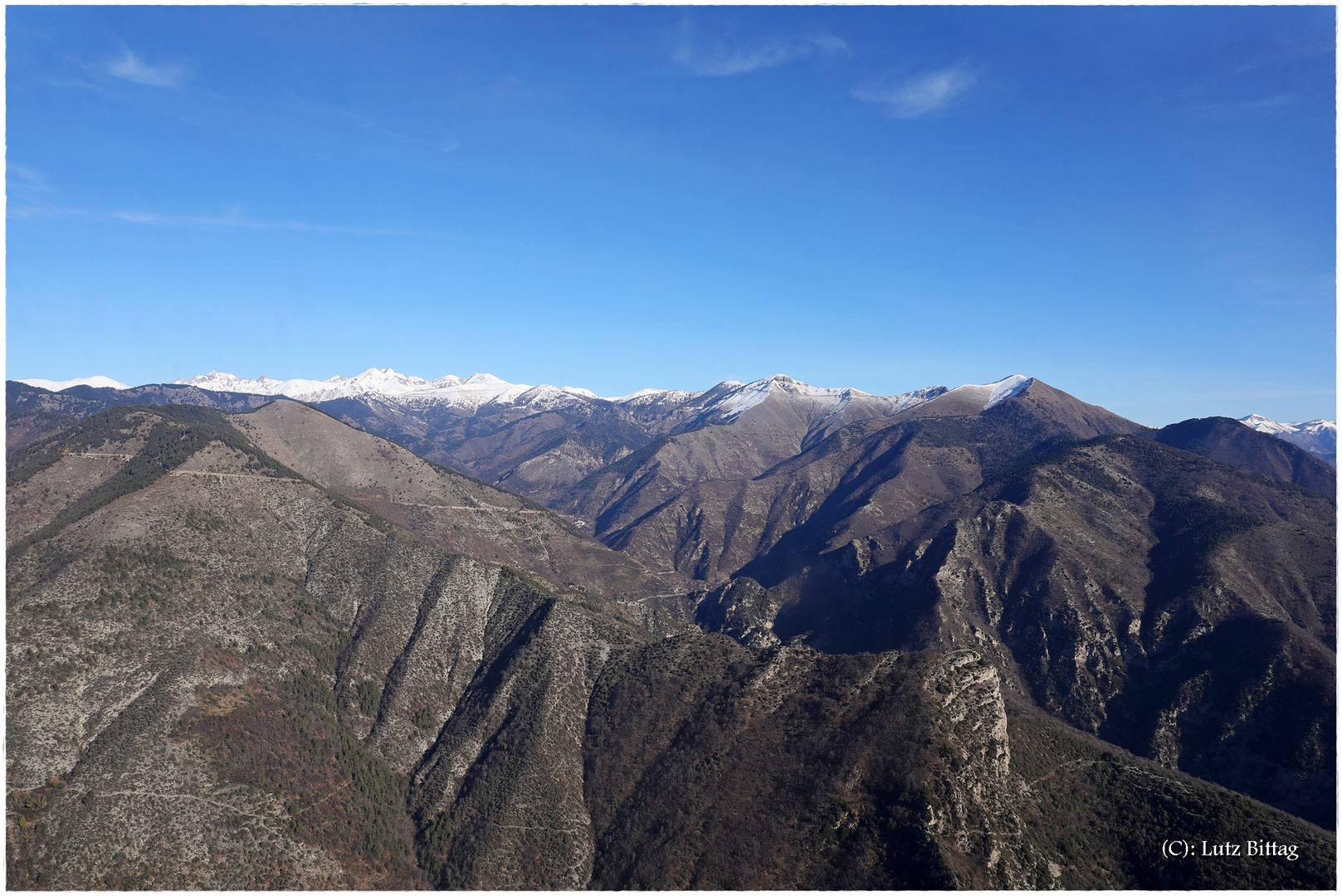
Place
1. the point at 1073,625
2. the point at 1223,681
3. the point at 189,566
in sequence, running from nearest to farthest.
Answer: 1. the point at 189,566
2. the point at 1223,681
3. the point at 1073,625

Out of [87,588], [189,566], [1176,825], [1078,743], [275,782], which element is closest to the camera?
[1176,825]

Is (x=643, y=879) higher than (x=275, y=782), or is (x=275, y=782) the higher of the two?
(x=275, y=782)

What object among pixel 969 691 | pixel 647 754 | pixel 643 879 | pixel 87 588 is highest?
pixel 87 588

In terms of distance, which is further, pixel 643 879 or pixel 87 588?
pixel 87 588

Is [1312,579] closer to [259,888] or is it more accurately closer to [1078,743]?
[1078,743]

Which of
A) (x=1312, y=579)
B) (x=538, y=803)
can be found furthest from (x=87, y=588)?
(x=1312, y=579)

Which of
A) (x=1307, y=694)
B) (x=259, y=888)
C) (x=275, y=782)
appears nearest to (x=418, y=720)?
(x=275, y=782)
